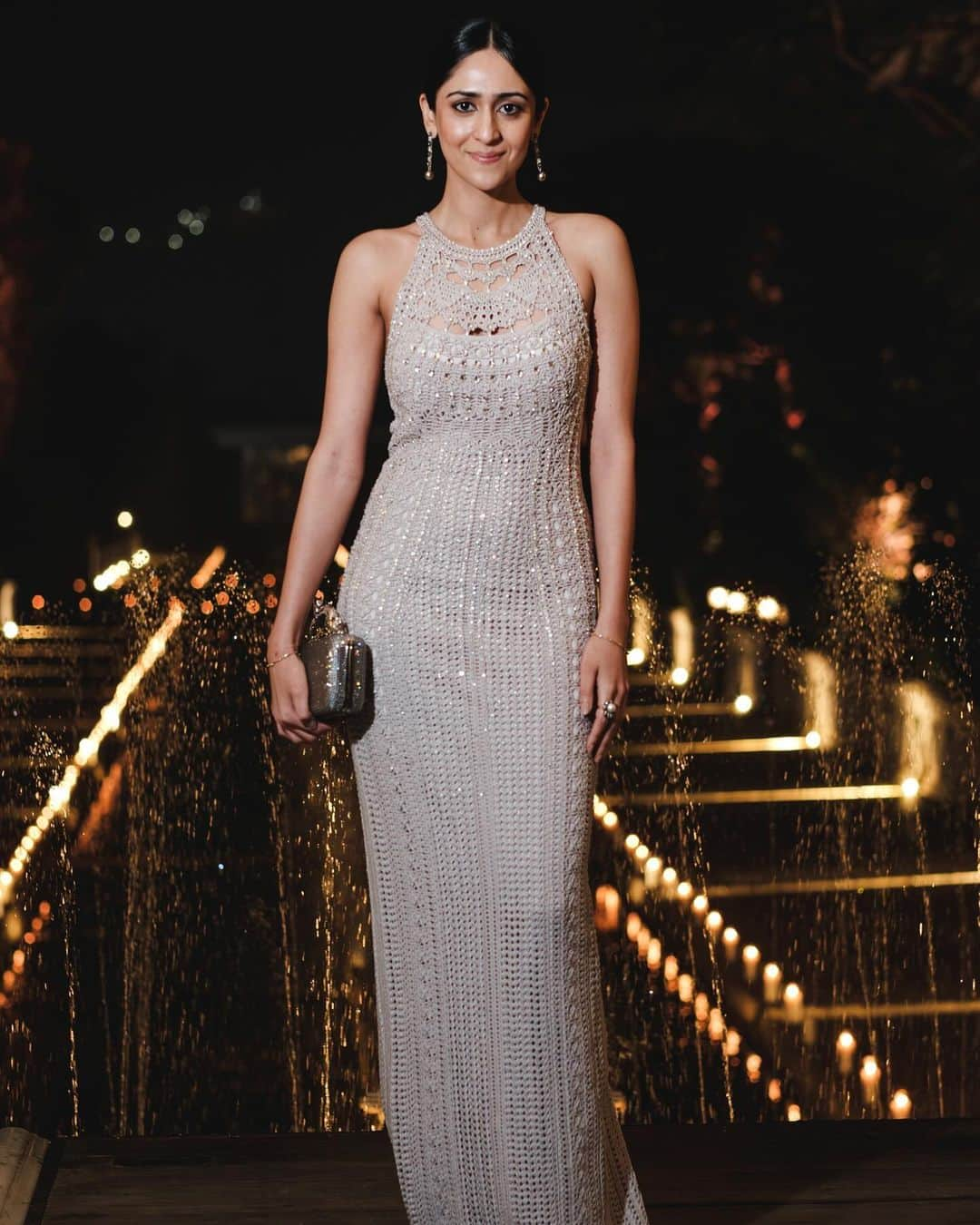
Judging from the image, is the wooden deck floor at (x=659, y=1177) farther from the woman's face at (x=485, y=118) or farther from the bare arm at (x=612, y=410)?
the woman's face at (x=485, y=118)

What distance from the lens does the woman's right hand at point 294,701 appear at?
2.48 meters

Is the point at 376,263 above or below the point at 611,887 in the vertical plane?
above

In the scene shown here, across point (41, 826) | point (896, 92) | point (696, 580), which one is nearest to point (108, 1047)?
point (41, 826)

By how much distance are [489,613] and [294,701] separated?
0.30m

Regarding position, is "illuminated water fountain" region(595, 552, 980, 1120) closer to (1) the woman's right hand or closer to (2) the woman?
(2) the woman

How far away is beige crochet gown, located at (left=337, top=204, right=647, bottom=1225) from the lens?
2.44m

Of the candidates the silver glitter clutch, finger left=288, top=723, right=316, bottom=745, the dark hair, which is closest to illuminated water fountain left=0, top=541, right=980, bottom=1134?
finger left=288, top=723, right=316, bottom=745

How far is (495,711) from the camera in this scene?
245 centimetres

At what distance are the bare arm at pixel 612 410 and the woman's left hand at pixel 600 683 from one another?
0.16 ft

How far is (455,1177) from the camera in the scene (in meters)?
2.52

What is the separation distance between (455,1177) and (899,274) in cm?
1244

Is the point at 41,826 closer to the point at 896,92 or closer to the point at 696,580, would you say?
the point at 896,92

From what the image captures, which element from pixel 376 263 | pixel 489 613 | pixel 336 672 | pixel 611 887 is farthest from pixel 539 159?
pixel 611 887

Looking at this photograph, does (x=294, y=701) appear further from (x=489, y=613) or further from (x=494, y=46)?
(x=494, y=46)
